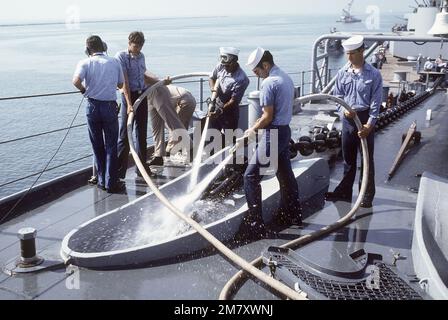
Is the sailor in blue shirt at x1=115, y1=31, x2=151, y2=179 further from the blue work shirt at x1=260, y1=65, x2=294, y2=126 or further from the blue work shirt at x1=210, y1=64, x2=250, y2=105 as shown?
the blue work shirt at x1=260, y1=65, x2=294, y2=126

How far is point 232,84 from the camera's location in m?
5.78

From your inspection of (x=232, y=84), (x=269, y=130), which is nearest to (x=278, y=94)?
(x=269, y=130)

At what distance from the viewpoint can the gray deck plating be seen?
11.7 feet

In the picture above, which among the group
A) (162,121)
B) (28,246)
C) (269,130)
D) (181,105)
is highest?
(269,130)

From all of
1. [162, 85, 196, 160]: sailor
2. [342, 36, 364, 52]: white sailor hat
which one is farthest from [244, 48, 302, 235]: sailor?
[162, 85, 196, 160]: sailor

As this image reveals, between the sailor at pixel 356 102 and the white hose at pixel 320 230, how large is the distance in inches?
5.5

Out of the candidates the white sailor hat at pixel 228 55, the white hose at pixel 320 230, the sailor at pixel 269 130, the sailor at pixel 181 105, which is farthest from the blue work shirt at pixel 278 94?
the sailor at pixel 181 105

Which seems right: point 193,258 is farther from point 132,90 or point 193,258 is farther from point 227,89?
point 132,90

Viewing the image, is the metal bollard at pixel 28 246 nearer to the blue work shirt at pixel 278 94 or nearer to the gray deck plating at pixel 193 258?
the gray deck plating at pixel 193 258

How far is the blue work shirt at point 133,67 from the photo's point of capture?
227 inches

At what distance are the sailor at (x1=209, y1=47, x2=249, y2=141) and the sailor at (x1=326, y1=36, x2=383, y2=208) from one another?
112 cm

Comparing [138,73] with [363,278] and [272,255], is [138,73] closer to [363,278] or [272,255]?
[272,255]

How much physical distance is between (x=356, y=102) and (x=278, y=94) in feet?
4.26

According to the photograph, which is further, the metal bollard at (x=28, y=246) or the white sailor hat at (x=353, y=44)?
the white sailor hat at (x=353, y=44)
